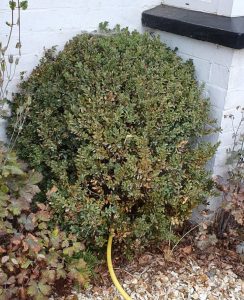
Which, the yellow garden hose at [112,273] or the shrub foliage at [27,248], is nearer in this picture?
the shrub foliage at [27,248]

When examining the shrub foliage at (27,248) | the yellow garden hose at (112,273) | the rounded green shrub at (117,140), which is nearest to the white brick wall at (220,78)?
the rounded green shrub at (117,140)

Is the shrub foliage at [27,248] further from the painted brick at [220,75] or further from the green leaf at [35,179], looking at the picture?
the painted brick at [220,75]

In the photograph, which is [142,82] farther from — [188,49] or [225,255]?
[225,255]

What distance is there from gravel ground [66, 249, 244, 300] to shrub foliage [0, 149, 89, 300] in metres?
0.25

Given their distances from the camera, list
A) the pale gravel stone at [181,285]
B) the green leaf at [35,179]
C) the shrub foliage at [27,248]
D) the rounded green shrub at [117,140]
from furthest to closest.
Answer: the pale gravel stone at [181,285], the rounded green shrub at [117,140], the green leaf at [35,179], the shrub foliage at [27,248]

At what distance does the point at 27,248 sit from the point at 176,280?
94cm

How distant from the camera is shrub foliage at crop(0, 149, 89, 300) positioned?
7.03 ft

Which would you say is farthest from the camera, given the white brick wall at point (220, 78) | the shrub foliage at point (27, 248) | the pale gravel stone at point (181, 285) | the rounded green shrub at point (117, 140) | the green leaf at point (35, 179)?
the white brick wall at point (220, 78)

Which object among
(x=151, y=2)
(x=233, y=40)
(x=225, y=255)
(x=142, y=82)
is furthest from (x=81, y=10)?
(x=225, y=255)

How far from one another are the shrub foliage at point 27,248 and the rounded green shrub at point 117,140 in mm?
146

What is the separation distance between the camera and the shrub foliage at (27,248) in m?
2.14

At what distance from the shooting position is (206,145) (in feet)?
8.77

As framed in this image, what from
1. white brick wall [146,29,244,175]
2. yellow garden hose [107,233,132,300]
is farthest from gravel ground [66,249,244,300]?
white brick wall [146,29,244,175]

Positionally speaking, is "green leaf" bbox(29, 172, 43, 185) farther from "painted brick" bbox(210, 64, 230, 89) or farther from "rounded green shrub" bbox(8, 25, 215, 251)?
"painted brick" bbox(210, 64, 230, 89)
